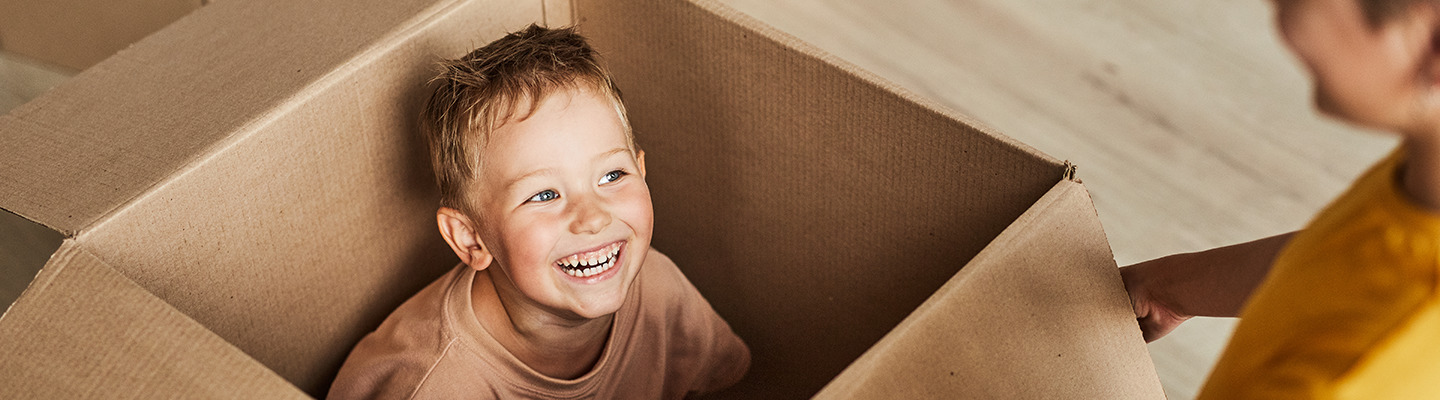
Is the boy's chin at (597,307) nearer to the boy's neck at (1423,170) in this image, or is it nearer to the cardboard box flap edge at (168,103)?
the cardboard box flap edge at (168,103)

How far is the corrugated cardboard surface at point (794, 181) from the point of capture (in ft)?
2.30

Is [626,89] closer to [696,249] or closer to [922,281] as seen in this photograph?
[696,249]

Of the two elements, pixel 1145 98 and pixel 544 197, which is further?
pixel 1145 98

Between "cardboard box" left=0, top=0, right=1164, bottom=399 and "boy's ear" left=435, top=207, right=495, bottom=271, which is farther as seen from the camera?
"boy's ear" left=435, top=207, right=495, bottom=271

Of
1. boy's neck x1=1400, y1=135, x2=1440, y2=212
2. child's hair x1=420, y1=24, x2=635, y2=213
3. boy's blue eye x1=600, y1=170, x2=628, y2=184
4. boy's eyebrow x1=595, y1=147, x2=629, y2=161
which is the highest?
child's hair x1=420, y1=24, x2=635, y2=213

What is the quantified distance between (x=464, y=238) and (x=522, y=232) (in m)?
0.07

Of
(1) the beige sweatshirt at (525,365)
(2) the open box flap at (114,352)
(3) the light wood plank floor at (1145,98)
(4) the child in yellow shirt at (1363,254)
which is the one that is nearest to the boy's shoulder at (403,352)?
(1) the beige sweatshirt at (525,365)

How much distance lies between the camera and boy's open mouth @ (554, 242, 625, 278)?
0.73m

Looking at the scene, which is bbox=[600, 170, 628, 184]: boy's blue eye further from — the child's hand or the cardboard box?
the child's hand

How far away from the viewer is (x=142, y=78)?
0.68 meters

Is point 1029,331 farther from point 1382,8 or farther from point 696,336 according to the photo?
point 696,336

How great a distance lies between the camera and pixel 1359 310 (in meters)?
0.38

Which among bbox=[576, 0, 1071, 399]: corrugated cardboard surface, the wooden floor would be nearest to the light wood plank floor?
the wooden floor

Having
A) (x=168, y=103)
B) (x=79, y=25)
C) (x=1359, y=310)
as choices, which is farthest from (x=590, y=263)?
(x=79, y=25)
